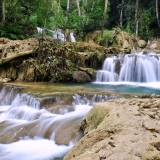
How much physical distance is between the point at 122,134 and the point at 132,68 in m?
10.2

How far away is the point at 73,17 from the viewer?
17234 millimetres

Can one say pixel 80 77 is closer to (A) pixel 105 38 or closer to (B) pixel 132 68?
(B) pixel 132 68

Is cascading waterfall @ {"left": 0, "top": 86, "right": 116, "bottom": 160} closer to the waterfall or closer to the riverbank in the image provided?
the riverbank

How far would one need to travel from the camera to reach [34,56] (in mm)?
11148

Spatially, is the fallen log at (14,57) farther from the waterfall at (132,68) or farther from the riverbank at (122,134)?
the riverbank at (122,134)

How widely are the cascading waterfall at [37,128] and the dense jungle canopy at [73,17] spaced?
323 inches

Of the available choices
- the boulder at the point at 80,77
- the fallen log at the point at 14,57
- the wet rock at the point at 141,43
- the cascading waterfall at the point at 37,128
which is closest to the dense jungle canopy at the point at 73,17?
the wet rock at the point at 141,43

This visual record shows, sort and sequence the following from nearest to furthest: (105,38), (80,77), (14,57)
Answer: (14,57)
(80,77)
(105,38)

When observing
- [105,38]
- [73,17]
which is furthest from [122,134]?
[105,38]

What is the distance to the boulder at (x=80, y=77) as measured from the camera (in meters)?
11.1

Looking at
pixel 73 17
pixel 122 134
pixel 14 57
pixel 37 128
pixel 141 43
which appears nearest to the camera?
pixel 122 134

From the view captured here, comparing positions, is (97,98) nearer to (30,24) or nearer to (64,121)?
(64,121)

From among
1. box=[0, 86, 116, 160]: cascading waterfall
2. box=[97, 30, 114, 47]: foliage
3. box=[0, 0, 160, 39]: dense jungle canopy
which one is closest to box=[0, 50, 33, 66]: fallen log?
box=[0, 86, 116, 160]: cascading waterfall

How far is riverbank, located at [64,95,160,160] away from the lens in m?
2.51
